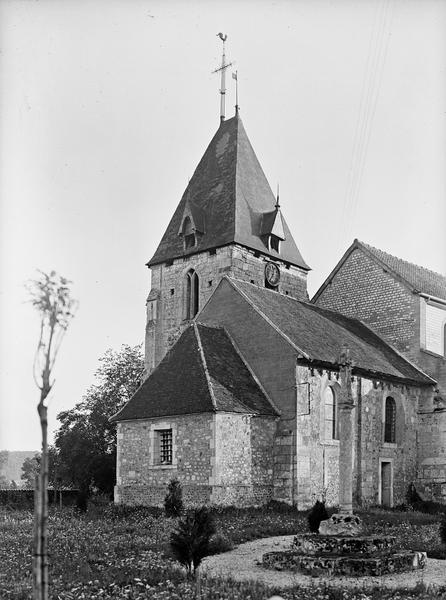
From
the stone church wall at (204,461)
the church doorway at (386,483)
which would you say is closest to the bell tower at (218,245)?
the church doorway at (386,483)

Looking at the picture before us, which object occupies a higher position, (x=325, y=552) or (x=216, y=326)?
(x=216, y=326)

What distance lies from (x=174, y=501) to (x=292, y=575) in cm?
987

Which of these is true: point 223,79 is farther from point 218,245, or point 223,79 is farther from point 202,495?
point 202,495

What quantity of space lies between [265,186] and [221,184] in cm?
295

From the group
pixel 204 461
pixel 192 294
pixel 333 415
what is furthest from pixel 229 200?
pixel 204 461

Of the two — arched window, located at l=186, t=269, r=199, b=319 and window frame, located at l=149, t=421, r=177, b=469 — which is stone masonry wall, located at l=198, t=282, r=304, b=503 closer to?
window frame, located at l=149, t=421, r=177, b=469

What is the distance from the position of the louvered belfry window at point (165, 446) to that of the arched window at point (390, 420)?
9.70 meters

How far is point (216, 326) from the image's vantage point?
30562mm

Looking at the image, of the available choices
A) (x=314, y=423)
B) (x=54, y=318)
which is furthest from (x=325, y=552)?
(x=314, y=423)

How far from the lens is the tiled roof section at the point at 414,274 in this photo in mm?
36312

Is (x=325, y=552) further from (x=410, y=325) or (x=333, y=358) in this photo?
(x=410, y=325)

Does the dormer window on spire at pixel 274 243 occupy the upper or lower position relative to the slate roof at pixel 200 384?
A: upper

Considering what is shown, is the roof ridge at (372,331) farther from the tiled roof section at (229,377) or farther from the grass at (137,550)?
the grass at (137,550)

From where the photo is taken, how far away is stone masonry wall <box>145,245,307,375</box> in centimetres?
4131
